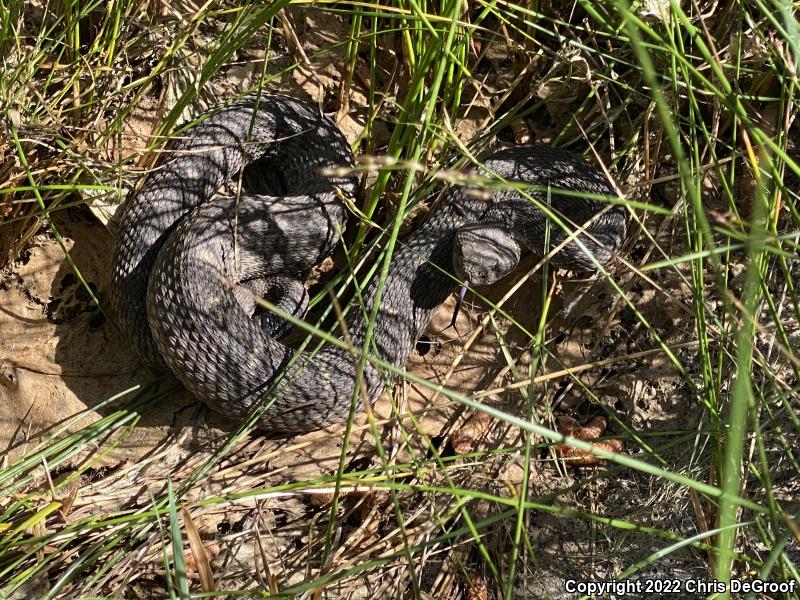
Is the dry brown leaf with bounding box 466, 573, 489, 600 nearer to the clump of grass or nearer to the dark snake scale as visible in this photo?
the clump of grass

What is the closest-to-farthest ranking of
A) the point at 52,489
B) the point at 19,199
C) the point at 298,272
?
1. the point at 52,489
2. the point at 19,199
3. the point at 298,272

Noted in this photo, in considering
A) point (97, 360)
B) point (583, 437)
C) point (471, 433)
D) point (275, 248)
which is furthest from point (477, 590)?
point (97, 360)

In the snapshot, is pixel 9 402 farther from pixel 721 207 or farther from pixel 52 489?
pixel 721 207

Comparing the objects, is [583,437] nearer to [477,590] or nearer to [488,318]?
[488,318]

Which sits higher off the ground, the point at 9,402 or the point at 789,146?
the point at 9,402

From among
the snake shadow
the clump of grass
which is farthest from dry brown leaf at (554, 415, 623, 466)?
the snake shadow

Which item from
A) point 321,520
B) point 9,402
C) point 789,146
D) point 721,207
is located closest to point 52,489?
point 9,402

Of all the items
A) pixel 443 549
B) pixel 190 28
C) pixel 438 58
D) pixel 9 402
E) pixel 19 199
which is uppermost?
pixel 190 28
